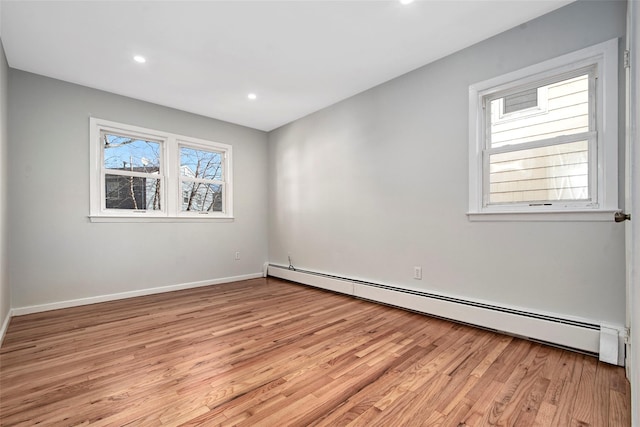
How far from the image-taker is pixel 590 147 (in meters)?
2.18

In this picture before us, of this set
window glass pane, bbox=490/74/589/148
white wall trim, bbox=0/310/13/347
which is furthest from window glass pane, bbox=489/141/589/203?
white wall trim, bbox=0/310/13/347

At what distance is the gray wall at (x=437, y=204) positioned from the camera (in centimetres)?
218

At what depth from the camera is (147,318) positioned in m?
2.99

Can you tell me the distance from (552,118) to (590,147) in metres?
0.38

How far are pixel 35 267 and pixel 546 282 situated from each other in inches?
198

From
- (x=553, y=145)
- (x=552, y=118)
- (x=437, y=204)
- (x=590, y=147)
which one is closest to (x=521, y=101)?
(x=552, y=118)

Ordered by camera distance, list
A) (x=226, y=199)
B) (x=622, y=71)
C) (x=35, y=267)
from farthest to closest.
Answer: (x=226, y=199) → (x=35, y=267) → (x=622, y=71)

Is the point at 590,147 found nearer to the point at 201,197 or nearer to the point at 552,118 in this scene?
the point at 552,118

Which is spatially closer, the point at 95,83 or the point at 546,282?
the point at 546,282

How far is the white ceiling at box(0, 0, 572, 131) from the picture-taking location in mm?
2303

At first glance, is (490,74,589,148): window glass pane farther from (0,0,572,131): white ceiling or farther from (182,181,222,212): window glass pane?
(182,181,222,212): window glass pane

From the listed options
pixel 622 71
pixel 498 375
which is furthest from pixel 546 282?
pixel 622 71

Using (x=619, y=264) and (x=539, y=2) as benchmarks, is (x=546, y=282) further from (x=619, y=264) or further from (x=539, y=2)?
(x=539, y=2)

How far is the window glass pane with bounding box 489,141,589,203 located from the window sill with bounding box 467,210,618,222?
0.14 metres
